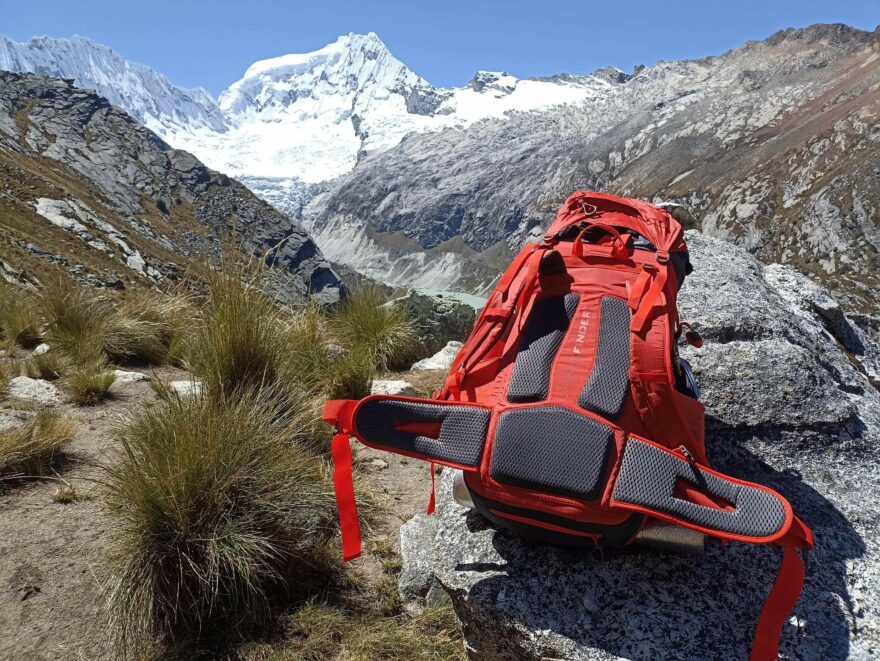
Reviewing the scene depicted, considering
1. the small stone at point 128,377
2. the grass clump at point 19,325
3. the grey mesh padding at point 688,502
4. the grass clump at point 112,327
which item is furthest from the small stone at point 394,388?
the grass clump at point 19,325

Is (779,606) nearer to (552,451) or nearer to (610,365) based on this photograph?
(552,451)

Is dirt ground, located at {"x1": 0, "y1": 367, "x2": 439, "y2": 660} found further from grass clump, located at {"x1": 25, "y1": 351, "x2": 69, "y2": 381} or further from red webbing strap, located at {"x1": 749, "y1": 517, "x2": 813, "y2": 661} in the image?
red webbing strap, located at {"x1": 749, "y1": 517, "x2": 813, "y2": 661}

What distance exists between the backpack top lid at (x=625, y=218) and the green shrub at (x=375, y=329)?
352 cm

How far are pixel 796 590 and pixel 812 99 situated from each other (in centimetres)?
21405

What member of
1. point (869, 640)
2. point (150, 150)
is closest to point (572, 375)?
point (869, 640)

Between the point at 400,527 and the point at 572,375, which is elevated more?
the point at 572,375

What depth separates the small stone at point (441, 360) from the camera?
667cm

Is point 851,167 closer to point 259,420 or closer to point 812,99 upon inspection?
point 812,99

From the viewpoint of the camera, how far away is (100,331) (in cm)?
596

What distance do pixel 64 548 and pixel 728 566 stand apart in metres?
3.26

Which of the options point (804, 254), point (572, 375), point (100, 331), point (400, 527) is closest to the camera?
point (572, 375)

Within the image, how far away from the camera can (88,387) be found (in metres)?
4.67

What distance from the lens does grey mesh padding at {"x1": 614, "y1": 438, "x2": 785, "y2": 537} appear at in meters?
1.72

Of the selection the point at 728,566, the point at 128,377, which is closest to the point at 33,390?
the point at 128,377
